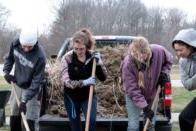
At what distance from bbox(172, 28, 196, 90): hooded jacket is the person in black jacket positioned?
3.10 ft

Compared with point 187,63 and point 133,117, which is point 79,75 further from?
point 187,63

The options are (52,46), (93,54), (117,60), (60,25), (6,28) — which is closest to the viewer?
(93,54)

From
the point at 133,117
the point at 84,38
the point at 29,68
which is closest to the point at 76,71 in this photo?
the point at 84,38

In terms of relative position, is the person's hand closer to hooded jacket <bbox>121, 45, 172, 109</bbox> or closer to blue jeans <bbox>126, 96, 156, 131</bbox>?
hooded jacket <bbox>121, 45, 172, 109</bbox>

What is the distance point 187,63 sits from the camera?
5.68 metres

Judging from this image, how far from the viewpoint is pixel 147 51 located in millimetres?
5969

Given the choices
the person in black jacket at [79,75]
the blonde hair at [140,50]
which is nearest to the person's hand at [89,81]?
the person in black jacket at [79,75]

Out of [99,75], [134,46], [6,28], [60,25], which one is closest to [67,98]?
[99,75]

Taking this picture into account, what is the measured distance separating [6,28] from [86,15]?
29.1 feet

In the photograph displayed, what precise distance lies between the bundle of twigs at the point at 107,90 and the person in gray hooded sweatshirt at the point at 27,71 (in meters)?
0.29

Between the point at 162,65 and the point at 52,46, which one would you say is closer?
the point at 162,65

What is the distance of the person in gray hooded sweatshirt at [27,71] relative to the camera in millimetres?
6590

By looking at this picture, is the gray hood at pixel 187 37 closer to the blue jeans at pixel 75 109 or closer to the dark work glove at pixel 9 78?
the blue jeans at pixel 75 109

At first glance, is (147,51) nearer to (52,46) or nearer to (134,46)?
(134,46)
